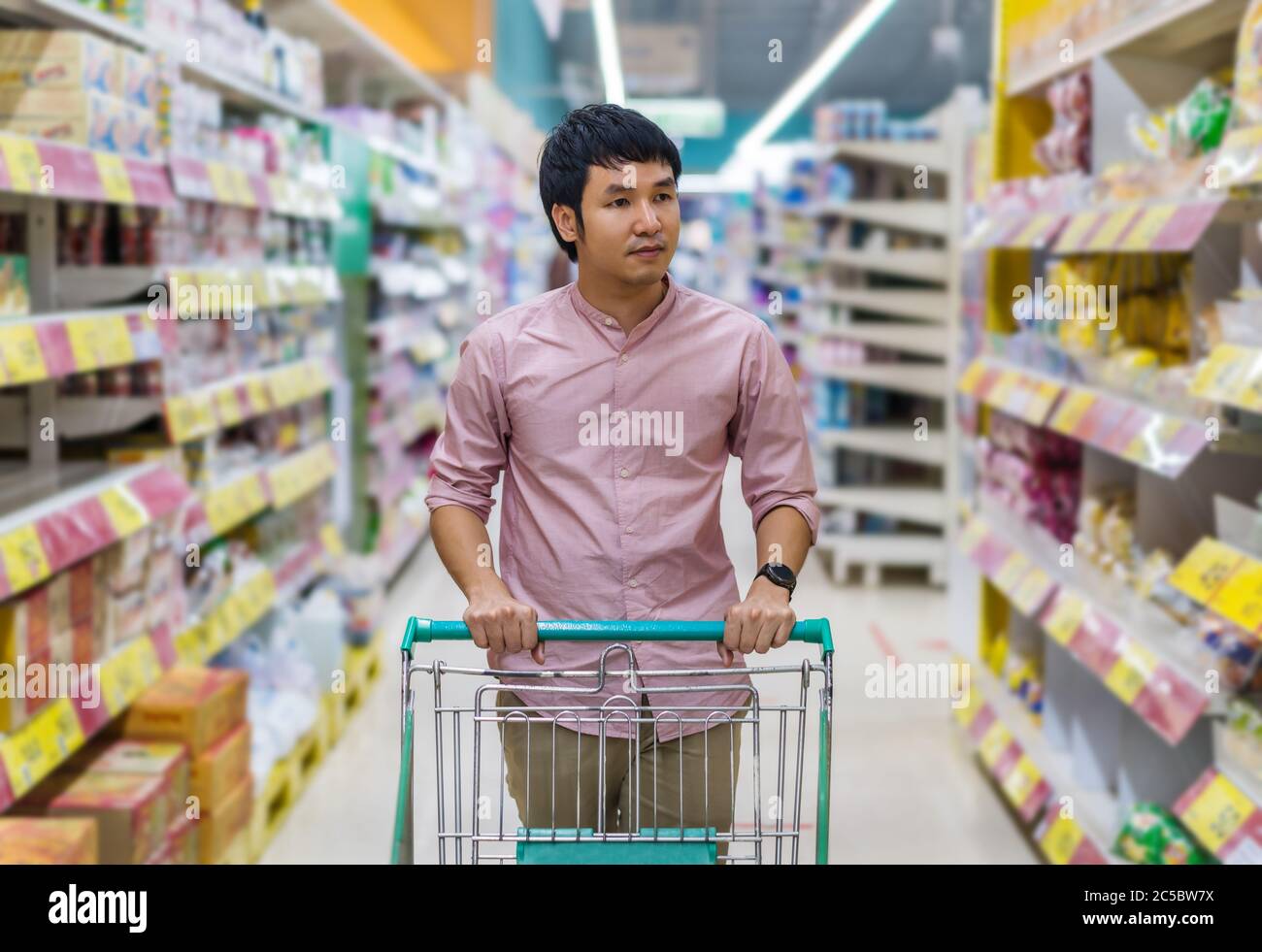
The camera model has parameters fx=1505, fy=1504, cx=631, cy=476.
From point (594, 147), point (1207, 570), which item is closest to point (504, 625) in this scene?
point (594, 147)

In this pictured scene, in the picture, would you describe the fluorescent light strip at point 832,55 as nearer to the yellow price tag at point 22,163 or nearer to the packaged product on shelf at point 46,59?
the packaged product on shelf at point 46,59

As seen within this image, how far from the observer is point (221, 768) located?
3.46 meters

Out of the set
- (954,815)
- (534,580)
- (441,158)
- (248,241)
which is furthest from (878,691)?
(441,158)

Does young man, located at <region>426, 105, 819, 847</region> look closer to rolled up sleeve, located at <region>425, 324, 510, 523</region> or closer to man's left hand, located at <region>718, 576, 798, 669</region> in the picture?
A: rolled up sleeve, located at <region>425, 324, 510, 523</region>

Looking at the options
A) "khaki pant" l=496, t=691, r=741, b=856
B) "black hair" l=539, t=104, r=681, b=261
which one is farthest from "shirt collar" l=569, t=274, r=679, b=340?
"khaki pant" l=496, t=691, r=741, b=856

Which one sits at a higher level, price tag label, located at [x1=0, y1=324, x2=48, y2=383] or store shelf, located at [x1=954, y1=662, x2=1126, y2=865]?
price tag label, located at [x1=0, y1=324, x2=48, y2=383]

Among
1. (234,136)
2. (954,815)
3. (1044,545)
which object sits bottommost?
(954,815)

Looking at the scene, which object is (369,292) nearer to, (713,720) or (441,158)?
(441,158)

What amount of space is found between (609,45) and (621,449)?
9.35 meters

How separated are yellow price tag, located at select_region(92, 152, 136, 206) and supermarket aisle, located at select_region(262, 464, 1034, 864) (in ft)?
5.53

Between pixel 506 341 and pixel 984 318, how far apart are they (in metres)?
2.99

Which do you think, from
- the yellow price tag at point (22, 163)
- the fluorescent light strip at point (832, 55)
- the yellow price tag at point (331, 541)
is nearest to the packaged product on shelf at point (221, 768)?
the yellow price tag at point (22, 163)

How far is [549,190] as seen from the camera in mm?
2062

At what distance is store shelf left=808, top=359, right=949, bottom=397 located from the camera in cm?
758
